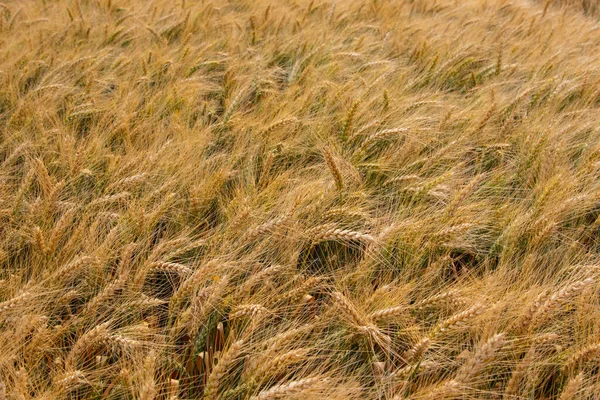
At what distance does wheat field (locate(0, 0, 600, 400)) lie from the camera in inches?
51.4

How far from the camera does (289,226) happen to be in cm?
166

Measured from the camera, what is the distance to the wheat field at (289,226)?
131 centimetres

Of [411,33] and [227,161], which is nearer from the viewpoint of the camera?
[227,161]

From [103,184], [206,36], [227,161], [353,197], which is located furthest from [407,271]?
[206,36]

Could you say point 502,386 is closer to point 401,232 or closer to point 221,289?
point 401,232

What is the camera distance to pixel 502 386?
133 centimetres

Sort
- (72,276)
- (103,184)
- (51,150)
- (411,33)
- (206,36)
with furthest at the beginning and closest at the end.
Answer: (411,33), (206,36), (51,150), (103,184), (72,276)

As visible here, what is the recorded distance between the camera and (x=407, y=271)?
5.32 feet

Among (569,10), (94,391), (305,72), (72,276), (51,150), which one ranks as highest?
(569,10)

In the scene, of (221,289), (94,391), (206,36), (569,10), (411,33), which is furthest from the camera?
(569,10)

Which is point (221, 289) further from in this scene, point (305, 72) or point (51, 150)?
point (305, 72)

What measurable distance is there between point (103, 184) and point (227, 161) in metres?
0.54

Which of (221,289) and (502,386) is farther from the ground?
(221,289)

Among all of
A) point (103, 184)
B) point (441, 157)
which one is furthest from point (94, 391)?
point (441, 157)
